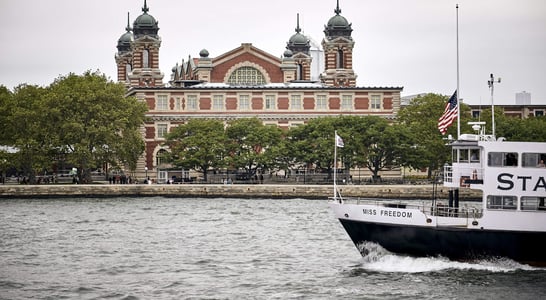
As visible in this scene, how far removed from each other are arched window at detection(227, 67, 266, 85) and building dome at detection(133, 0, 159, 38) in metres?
12.3

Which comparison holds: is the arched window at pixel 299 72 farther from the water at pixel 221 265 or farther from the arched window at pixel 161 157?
the water at pixel 221 265

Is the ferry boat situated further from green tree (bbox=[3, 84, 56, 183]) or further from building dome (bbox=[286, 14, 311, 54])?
building dome (bbox=[286, 14, 311, 54])

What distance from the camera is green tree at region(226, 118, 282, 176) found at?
118 metres

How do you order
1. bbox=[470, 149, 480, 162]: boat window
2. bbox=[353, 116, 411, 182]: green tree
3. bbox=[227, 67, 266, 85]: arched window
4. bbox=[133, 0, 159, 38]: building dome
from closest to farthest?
bbox=[470, 149, 480, 162]: boat window → bbox=[353, 116, 411, 182]: green tree → bbox=[227, 67, 266, 85]: arched window → bbox=[133, 0, 159, 38]: building dome

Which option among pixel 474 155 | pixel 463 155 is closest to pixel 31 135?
pixel 463 155

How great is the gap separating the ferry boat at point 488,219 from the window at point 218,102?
87.2m

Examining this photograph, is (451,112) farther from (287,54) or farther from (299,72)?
(299,72)

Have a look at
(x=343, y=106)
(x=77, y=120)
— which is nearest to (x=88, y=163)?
(x=77, y=120)

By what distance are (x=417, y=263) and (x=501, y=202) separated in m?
4.53

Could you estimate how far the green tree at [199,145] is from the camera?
389 feet

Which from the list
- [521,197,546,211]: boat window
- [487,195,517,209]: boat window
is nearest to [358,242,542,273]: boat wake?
[487,195,517,209]: boat window

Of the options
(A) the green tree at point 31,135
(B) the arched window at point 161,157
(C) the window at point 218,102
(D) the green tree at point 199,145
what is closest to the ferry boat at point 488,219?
(A) the green tree at point 31,135

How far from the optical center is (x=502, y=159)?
48.0 metres

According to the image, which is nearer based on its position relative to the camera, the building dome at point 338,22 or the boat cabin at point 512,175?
the boat cabin at point 512,175
